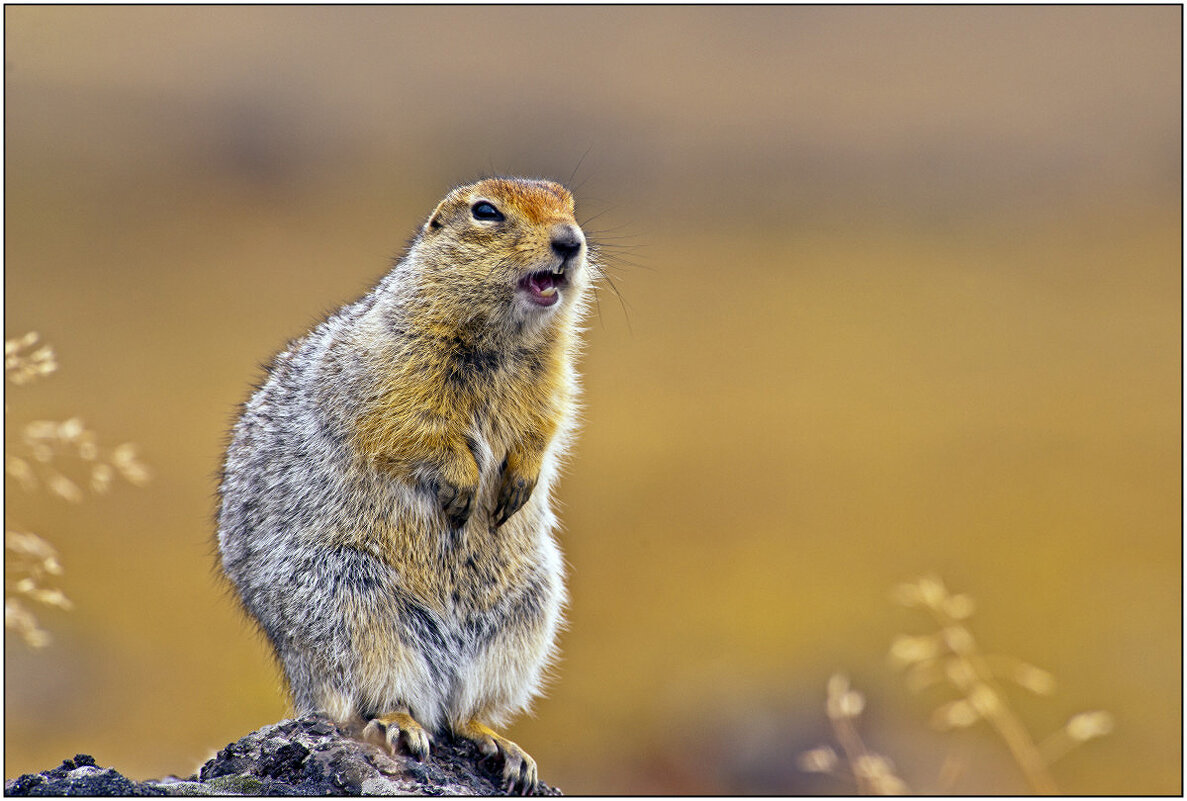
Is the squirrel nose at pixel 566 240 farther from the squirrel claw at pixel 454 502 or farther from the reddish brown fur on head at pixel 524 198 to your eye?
the squirrel claw at pixel 454 502

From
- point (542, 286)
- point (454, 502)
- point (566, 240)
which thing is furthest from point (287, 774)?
point (566, 240)

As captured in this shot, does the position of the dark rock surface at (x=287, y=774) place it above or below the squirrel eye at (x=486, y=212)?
below

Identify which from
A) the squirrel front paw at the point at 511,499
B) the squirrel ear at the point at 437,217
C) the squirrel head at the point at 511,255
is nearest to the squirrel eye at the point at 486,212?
the squirrel head at the point at 511,255

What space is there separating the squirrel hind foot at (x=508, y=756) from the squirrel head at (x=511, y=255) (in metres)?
1.69

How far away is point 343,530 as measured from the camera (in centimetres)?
517

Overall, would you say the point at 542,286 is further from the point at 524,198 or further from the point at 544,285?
the point at 524,198

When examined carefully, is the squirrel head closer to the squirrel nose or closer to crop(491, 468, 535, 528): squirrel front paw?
the squirrel nose

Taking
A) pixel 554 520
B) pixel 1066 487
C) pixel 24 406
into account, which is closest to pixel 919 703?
pixel 1066 487

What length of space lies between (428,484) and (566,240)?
1.12 meters

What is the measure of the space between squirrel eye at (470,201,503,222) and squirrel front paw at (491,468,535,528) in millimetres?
1075

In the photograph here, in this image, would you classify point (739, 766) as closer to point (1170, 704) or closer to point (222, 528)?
point (1170, 704)

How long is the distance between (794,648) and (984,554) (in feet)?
9.55

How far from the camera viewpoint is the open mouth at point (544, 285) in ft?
18.3

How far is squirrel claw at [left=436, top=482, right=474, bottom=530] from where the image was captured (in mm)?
5316
